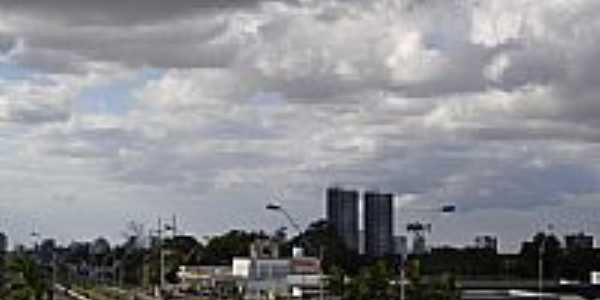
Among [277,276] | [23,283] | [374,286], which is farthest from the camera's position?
[277,276]

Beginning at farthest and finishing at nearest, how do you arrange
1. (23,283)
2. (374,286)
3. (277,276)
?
(277,276) → (374,286) → (23,283)

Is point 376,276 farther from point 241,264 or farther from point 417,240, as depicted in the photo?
point 241,264

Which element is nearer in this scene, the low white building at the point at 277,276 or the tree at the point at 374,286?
the tree at the point at 374,286

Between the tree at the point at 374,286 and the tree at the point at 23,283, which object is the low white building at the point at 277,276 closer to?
the tree at the point at 23,283

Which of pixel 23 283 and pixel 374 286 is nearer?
pixel 23 283

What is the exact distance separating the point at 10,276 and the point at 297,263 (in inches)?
2966

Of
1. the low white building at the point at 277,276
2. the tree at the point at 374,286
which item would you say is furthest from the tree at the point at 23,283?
the low white building at the point at 277,276

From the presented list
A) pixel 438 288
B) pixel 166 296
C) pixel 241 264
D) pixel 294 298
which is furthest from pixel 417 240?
pixel 241 264

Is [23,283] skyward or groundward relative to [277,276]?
groundward

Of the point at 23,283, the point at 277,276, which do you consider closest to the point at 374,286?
the point at 23,283

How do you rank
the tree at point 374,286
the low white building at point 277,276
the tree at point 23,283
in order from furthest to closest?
the low white building at point 277,276, the tree at point 374,286, the tree at point 23,283

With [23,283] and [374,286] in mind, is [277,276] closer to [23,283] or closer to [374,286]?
[374,286]

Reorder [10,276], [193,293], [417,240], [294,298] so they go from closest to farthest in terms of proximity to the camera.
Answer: [417,240] < [10,276] < [294,298] < [193,293]

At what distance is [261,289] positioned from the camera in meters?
172
